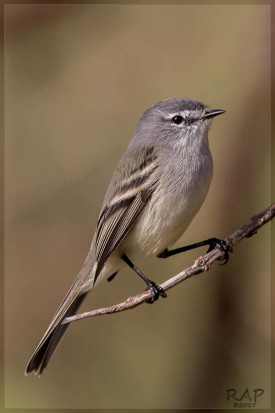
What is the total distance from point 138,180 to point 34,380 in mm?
1624

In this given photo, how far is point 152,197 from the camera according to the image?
10.1ft

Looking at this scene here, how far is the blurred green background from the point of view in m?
3.75

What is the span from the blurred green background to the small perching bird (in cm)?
67

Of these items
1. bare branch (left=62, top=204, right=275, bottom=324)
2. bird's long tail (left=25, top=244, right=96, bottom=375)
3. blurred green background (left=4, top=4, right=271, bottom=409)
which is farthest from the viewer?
blurred green background (left=4, top=4, right=271, bottom=409)

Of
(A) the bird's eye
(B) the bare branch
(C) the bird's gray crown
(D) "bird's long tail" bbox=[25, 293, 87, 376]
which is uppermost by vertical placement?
(C) the bird's gray crown

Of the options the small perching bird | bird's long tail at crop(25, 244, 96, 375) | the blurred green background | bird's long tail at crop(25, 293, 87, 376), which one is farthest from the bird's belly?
the blurred green background

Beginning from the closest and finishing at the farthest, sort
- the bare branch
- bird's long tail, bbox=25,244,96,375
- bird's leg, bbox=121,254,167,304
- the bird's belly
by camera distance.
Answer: the bare branch
the bird's belly
bird's leg, bbox=121,254,167,304
bird's long tail, bbox=25,244,96,375

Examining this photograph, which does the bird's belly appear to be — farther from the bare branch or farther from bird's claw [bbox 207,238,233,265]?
the bare branch

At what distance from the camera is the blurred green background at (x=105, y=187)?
375 centimetres

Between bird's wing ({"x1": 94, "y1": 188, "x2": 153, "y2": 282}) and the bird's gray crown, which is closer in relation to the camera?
bird's wing ({"x1": 94, "y1": 188, "x2": 153, "y2": 282})

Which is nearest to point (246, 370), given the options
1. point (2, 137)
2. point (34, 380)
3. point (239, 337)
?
point (239, 337)

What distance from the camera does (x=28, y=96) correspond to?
451cm

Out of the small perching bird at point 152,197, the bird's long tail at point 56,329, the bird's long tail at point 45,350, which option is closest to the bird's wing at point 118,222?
the small perching bird at point 152,197

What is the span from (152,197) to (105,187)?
1.08 metres
